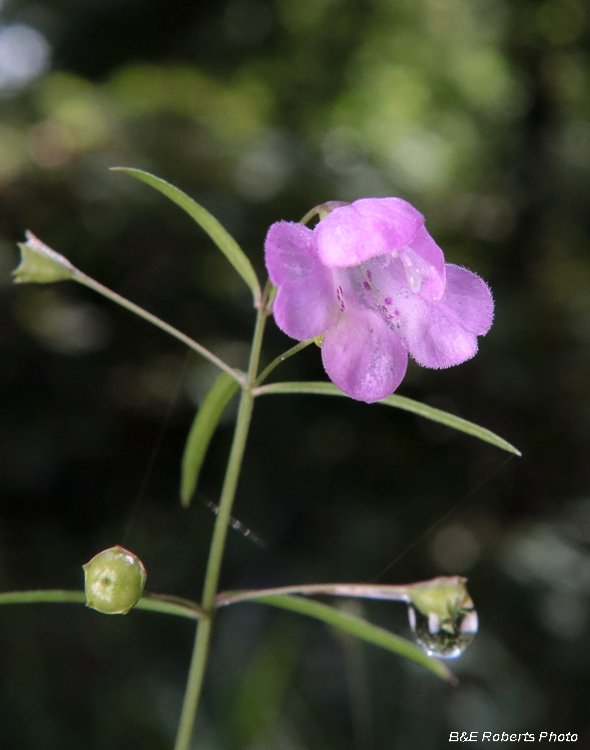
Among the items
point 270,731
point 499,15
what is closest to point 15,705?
point 270,731

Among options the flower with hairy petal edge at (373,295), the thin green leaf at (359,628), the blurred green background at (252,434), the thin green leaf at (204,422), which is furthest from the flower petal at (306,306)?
the blurred green background at (252,434)

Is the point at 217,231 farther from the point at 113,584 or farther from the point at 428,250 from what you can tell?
the point at 113,584

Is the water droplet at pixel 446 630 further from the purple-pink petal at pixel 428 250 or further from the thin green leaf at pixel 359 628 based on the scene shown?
the purple-pink petal at pixel 428 250

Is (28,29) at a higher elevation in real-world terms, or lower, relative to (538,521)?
higher

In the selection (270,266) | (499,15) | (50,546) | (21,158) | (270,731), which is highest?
(270,266)

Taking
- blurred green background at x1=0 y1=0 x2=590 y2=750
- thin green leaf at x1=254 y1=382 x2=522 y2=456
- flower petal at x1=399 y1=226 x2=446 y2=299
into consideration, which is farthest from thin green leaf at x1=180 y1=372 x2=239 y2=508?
blurred green background at x1=0 y1=0 x2=590 y2=750

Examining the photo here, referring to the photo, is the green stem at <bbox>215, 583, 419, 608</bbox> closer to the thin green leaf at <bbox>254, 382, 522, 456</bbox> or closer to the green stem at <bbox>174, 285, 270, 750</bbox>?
the green stem at <bbox>174, 285, 270, 750</bbox>

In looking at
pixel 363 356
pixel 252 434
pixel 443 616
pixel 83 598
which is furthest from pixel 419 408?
pixel 252 434

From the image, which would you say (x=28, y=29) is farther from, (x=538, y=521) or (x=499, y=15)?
(x=538, y=521)
